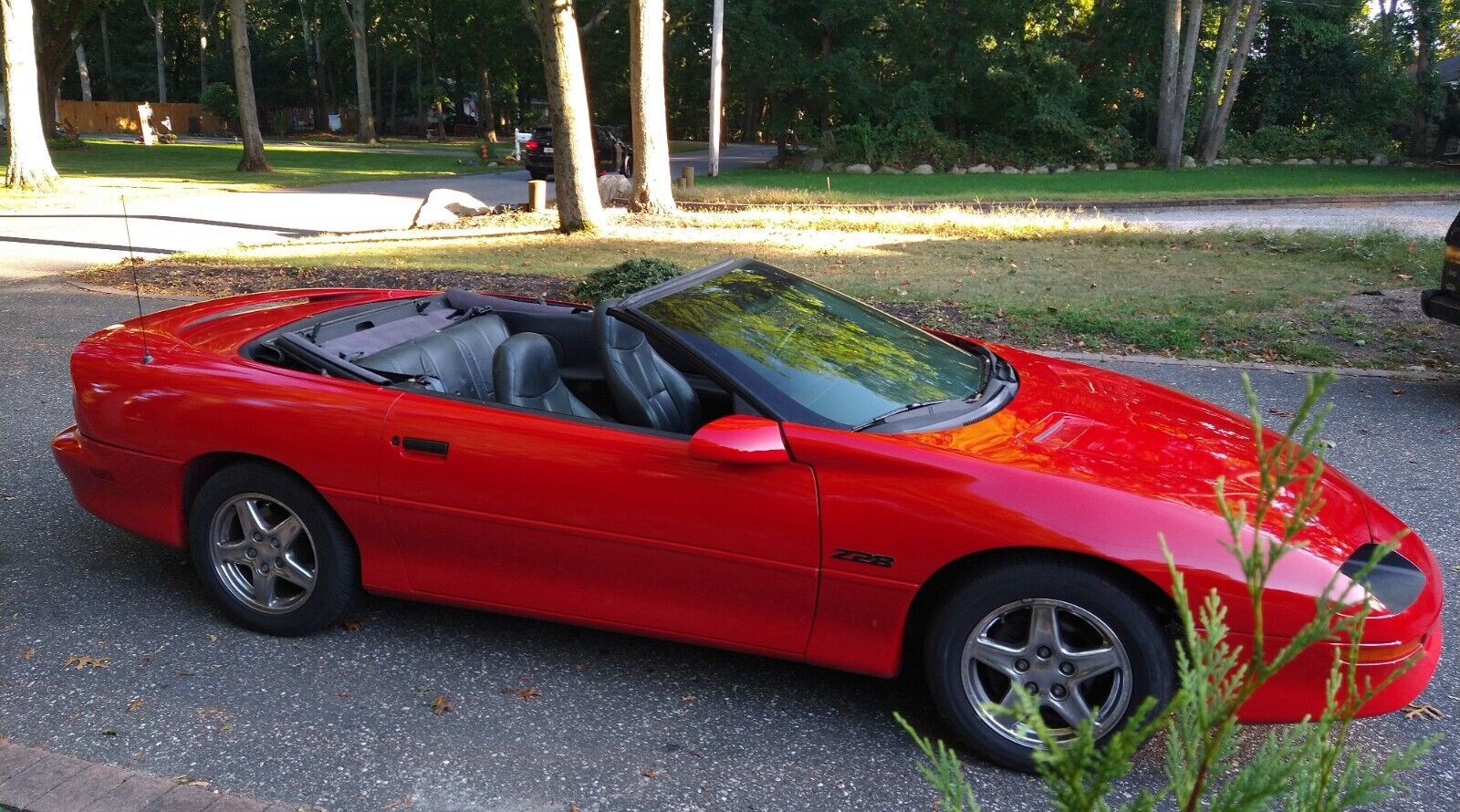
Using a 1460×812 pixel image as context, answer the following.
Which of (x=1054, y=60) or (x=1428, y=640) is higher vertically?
(x=1054, y=60)

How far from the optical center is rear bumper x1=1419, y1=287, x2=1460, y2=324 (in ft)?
22.4

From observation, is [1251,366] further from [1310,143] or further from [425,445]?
[1310,143]

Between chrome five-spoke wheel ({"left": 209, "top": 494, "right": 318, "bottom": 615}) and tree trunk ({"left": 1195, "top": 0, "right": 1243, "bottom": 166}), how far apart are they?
108 ft

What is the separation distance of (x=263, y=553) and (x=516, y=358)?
3.64 ft

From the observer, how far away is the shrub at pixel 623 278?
30.3 ft

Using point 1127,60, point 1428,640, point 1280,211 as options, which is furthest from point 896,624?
point 1127,60

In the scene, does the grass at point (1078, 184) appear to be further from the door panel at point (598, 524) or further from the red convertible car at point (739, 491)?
the door panel at point (598, 524)


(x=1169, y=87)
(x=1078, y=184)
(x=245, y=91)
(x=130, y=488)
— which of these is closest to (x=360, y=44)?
(x=245, y=91)

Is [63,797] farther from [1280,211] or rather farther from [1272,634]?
[1280,211]

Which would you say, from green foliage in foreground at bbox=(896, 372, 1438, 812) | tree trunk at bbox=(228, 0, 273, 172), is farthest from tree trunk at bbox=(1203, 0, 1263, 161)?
green foliage in foreground at bbox=(896, 372, 1438, 812)

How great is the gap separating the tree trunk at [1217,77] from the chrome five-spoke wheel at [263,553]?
108 feet

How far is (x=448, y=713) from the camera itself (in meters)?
3.45

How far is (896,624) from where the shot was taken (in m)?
3.15

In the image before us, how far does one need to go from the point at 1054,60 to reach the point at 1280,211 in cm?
1743
